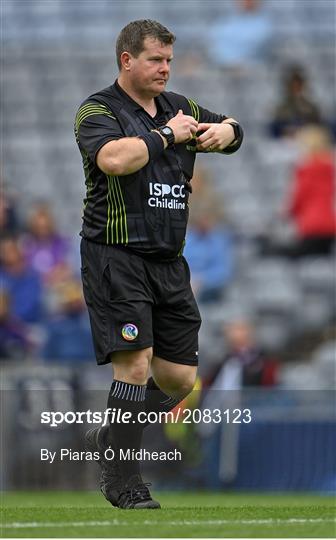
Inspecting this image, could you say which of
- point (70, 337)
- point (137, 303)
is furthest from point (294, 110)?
point (137, 303)

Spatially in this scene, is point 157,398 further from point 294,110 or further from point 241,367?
point 294,110

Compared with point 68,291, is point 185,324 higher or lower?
higher

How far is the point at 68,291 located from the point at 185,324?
7094mm

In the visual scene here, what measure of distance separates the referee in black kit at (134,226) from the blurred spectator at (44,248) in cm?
795

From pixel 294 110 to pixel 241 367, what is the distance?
4358 mm

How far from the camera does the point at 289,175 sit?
16.6 metres

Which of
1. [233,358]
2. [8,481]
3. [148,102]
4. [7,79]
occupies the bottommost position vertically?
[8,481]

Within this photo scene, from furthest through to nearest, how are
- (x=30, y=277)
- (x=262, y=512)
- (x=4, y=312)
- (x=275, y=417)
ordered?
(x=30, y=277)
(x=4, y=312)
(x=275, y=417)
(x=262, y=512)

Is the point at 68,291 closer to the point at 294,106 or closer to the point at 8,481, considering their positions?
the point at 8,481

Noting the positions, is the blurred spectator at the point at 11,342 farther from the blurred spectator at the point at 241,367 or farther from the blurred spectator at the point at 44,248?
the blurred spectator at the point at 241,367

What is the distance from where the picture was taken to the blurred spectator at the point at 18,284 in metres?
14.5

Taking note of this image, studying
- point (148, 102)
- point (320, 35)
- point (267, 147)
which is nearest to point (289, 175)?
point (267, 147)

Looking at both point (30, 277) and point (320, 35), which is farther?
point (320, 35)

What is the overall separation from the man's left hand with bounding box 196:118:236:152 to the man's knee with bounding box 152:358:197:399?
1066mm
